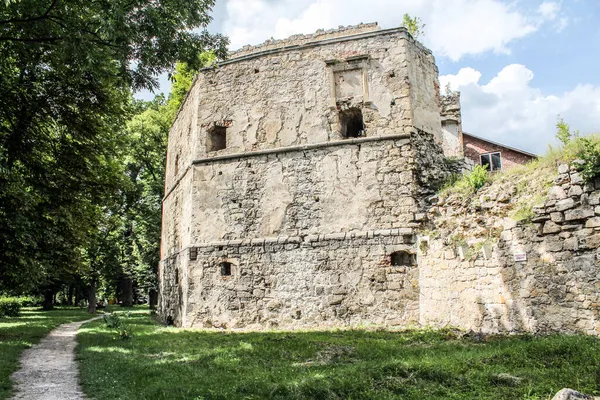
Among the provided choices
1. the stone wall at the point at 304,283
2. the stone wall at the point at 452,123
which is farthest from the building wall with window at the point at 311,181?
the stone wall at the point at 452,123

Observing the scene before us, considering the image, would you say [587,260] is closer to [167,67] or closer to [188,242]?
[167,67]

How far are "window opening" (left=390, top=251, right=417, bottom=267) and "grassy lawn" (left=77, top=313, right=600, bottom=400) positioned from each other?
225cm

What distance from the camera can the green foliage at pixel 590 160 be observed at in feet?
24.5

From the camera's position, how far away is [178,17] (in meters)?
7.48

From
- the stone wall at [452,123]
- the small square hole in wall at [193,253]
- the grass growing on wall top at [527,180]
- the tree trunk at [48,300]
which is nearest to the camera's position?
the grass growing on wall top at [527,180]

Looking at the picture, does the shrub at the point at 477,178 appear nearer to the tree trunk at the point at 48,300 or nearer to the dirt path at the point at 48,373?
the dirt path at the point at 48,373

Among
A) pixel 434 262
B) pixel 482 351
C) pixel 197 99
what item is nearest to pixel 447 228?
pixel 434 262

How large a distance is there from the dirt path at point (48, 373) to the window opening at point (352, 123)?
29.2 feet

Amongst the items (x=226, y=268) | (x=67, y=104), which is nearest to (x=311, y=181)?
(x=226, y=268)

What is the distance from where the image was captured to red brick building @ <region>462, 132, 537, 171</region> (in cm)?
2377

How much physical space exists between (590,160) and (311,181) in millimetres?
6900

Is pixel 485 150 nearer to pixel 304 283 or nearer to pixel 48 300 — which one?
pixel 304 283

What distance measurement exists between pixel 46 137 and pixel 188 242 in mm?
4868

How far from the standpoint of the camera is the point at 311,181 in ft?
41.6
